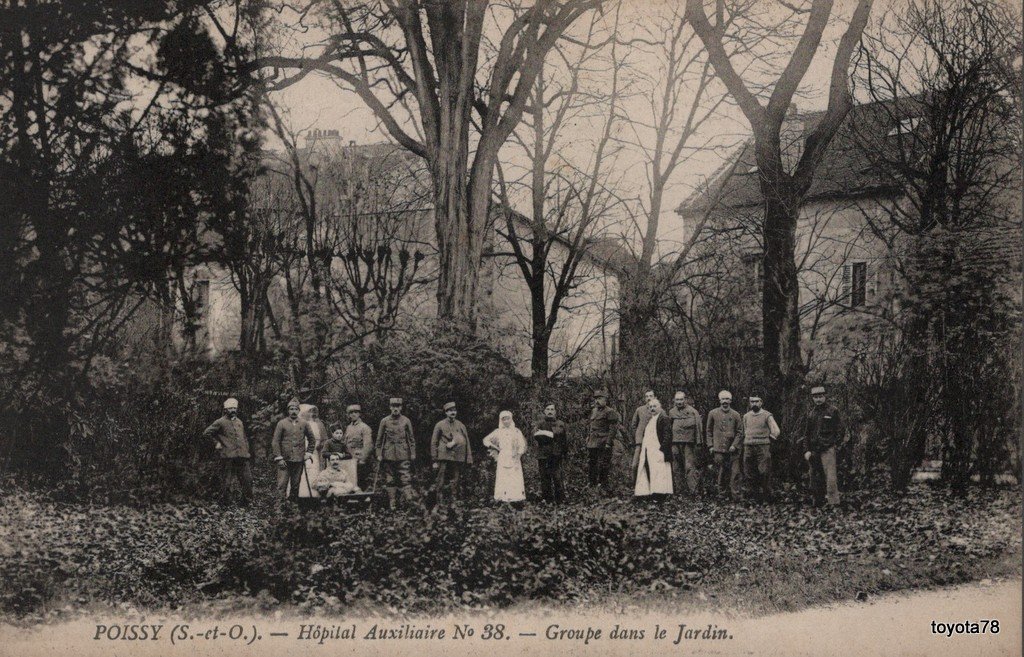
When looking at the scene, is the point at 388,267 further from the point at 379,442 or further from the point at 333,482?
the point at 333,482

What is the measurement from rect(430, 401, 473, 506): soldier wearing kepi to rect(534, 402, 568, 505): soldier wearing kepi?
0.72m

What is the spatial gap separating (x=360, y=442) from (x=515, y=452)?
1.52 metres

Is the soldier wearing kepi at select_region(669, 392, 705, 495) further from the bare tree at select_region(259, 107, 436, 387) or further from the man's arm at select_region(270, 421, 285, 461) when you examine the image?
the man's arm at select_region(270, 421, 285, 461)

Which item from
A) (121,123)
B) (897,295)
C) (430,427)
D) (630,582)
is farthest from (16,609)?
(897,295)

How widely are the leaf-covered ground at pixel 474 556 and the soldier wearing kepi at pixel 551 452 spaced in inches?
10.1

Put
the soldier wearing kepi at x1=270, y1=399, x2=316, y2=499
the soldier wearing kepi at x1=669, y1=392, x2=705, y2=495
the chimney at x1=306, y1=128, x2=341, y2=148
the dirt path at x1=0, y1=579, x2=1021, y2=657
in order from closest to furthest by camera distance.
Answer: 1. the dirt path at x1=0, y1=579, x2=1021, y2=657
2. the soldier wearing kepi at x1=270, y1=399, x2=316, y2=499
3. the soldier wearing kepi at x1=669, y1=392, x2=705, y2=495
4. the chimney at x1=306, y1=128, x2=341, y2=148

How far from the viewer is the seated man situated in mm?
7691

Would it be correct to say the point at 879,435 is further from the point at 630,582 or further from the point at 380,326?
the point at 380,326

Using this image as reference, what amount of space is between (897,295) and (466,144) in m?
4.71

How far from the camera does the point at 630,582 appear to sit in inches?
272

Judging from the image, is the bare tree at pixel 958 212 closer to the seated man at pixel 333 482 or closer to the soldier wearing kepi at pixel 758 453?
the soldier wearing kepi at pixel 758 453

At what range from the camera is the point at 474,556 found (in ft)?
23.0

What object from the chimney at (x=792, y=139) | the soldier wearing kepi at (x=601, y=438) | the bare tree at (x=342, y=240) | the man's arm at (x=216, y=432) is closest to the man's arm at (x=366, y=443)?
the bare tree at (x=342, y=240)

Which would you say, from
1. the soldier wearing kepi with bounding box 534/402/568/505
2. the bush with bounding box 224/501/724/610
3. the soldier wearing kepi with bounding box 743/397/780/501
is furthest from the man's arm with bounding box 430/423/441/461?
the soldier wearing kepi with bounding box 743/397/780/501
